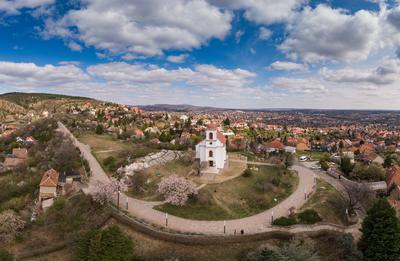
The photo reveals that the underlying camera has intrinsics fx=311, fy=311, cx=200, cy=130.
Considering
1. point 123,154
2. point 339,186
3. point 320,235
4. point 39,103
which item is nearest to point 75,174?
point 123,154

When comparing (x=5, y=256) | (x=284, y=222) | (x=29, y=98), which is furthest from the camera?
(x=29, y=98)

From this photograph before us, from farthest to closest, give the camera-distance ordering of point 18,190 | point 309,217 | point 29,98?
1. point 29,98
2. point 18,190
3. point 309,217

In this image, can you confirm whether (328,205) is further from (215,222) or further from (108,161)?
(108,161)

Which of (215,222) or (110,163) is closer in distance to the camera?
(215,222)

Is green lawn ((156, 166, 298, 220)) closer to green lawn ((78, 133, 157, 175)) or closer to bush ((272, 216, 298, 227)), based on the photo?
bush ((272, 216, 298, 227))

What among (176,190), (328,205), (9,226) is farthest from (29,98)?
(328,205)

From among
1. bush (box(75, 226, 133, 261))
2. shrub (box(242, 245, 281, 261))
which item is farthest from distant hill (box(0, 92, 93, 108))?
shrub (box(242, 245, 281, 261))

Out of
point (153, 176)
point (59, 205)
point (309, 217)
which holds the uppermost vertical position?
point (153, 176)

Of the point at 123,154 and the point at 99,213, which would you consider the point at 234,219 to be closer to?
the point at 99,213
